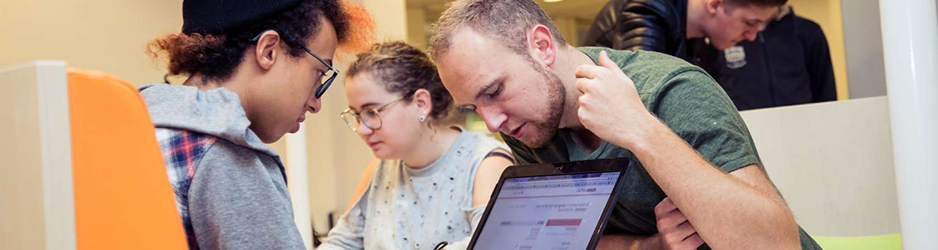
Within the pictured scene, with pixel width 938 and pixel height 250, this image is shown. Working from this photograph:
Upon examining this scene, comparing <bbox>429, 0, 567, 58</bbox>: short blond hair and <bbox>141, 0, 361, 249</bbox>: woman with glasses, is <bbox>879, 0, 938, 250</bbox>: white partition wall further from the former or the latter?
<bbox>141, 0, 361, 249</bbox>: woman with glasses

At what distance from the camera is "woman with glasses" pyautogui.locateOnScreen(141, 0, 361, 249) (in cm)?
90

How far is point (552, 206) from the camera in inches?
44.9

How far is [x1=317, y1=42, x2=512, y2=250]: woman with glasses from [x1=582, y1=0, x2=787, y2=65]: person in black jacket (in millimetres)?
551

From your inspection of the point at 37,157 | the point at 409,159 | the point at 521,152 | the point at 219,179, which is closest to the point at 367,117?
the point at 409,159

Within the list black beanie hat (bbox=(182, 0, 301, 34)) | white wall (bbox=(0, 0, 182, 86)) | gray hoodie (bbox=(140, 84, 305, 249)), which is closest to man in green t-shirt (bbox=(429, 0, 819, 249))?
black beanie hat (bbox=(182, 0, 301, 34))

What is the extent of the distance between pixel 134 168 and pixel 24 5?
7.33 ft

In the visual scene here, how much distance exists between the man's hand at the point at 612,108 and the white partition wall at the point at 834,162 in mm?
727

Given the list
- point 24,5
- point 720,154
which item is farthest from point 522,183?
point 24,5

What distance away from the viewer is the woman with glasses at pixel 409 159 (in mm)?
1827

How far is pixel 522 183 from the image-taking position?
4.04 ft

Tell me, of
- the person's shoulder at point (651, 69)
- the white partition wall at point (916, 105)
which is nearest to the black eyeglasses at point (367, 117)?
the person's shoulder at point (651, 69)

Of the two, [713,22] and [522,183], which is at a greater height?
[713,22]

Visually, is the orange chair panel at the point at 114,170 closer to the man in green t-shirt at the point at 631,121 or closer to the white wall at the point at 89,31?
the man in green t-shirt at the point at 631,121

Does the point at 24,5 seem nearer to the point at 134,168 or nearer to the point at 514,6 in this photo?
the point at 514,6
